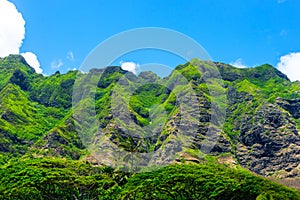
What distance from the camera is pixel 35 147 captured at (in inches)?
5482

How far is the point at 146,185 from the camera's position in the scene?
45.5 m

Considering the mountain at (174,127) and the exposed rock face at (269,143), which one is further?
the exposed rock face at (269,143)

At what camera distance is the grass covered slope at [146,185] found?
144 ft

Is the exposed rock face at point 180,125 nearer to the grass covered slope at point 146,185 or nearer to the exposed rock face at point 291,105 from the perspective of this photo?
the exposed rock face at point 291,105

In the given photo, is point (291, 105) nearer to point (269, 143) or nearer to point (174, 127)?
point (269, 143)

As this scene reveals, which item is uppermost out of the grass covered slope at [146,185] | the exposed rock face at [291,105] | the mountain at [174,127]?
the exposed rock face at [291,105]

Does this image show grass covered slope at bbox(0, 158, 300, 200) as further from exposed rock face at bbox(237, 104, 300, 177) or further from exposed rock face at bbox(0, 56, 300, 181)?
exposed rock face at bbox(237, 104, 300, 177)

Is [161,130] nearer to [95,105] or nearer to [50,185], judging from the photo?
[95,105]

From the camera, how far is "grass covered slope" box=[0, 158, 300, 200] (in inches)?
1729

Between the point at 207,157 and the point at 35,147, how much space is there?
5815 centimetres

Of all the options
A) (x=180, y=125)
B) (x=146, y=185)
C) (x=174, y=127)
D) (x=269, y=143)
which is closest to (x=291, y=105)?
(x=269, y=143)

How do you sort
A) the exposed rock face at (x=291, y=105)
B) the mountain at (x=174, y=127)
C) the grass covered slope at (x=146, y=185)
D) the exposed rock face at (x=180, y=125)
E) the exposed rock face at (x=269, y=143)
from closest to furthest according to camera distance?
the grass covered slope at (x=146, y=185)
the mountain at (x=174, y=127)
the exposed rock face at (x=180, y=125)
the exposed rock face at (x=269, y=143)
the exposed rock face at (x=291, y=105)

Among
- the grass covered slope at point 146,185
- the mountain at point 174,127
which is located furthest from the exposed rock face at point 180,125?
the grass covered slope at point 146,185

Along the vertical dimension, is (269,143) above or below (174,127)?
above
